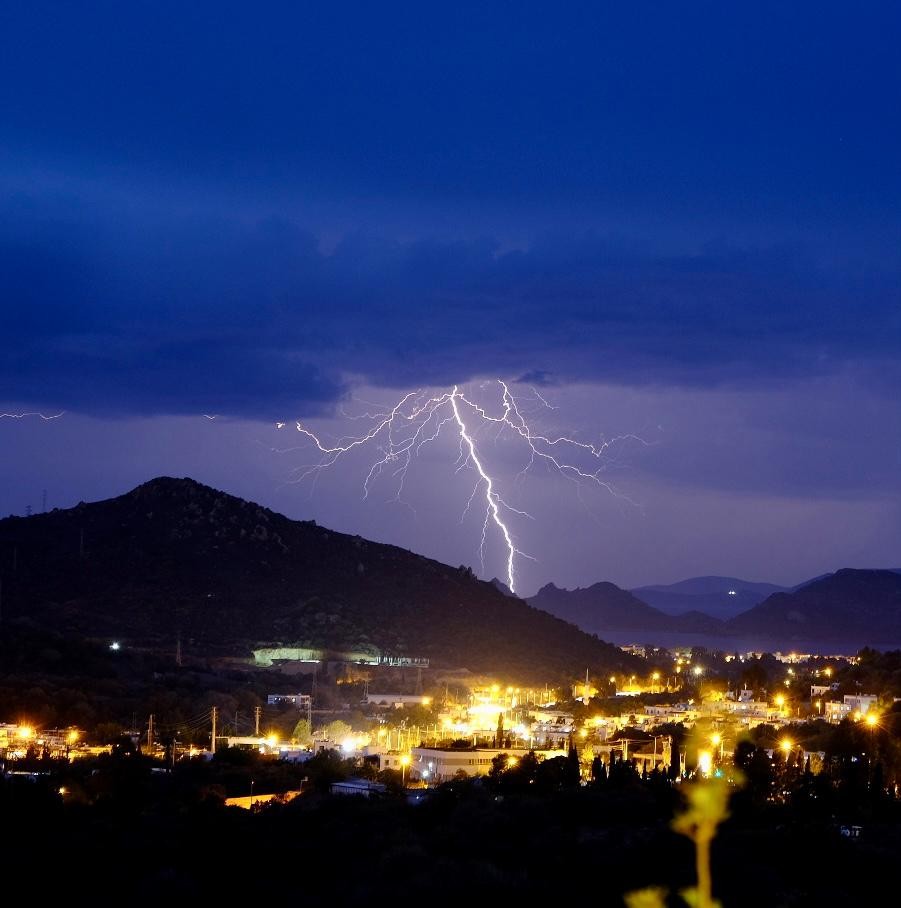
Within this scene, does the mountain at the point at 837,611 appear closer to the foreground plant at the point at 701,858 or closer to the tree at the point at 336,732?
the tree at the point at 336,732

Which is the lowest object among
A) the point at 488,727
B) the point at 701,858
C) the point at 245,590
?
the point at 488,727

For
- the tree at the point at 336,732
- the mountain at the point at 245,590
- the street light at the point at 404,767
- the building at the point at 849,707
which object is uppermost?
the mountain at the point at 245,590

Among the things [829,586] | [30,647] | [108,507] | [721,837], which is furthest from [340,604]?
[829,586]

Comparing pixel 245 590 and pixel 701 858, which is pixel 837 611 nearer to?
pixel 245 590

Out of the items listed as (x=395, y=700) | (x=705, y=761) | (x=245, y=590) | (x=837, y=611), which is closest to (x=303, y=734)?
(x=705, y=761)

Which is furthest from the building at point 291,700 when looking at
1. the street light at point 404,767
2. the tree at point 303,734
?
the street light at point 404,767

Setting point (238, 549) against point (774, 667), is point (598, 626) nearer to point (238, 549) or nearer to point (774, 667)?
point (774, 667)

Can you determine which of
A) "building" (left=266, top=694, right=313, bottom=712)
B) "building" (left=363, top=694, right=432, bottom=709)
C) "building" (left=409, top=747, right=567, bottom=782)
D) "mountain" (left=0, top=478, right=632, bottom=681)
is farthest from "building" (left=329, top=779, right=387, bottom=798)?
"mountain" (left=0, top=478, right=632, bottom=681)
